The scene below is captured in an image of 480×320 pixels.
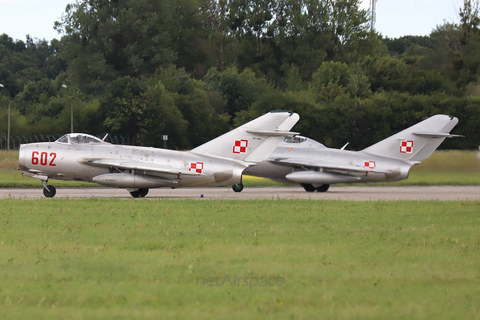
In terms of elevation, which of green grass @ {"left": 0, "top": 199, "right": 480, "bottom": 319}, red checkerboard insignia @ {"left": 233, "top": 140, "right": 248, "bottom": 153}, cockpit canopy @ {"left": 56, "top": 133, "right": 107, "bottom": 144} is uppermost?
cockpit canopy @ {"left": 56, "top": 133, "right": 107, "bottom": 144}

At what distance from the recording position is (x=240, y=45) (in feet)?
295

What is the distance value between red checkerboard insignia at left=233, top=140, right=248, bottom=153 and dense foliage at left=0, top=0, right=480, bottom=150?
116 ft

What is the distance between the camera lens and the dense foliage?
58.4 meters

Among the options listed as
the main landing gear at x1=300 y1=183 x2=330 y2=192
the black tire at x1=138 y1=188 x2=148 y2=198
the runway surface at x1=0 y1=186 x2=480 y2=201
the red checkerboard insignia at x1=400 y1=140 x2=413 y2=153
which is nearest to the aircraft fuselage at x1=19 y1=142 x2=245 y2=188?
the runway surface at x1=0 y1=186 x2=480 y2=201

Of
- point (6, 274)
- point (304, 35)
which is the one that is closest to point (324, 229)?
point (6, 274)

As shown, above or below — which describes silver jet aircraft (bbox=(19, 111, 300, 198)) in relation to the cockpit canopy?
below

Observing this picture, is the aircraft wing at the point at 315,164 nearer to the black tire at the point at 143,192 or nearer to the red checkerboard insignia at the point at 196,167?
the red checkerboard insignia at the point at 196,167

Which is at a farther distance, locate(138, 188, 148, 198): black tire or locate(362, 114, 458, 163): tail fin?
locate(362, 114, 458, 163): tail fin

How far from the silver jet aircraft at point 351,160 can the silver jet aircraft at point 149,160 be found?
2858 mm

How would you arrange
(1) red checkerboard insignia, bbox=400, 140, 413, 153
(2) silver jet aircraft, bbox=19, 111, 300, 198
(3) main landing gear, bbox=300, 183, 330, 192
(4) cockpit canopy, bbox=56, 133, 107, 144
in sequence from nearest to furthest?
(2) silver jet aircraft, bbox=19, 111, 300, 198
(4) cockpit canopy, bbox=56, 133, 107, 144
(1) red checkerboard insignia, bbox=400, 140, 413, 153
(3) main landing gear, bbox=300, 183, 330, 192

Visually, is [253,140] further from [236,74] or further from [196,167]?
[236,74]

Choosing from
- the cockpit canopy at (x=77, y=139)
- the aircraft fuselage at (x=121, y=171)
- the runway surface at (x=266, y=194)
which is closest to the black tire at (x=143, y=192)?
the runway surface at (x=266, y=194)

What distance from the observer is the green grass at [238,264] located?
6367 millimetres

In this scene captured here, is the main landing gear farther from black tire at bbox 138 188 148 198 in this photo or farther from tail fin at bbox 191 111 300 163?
black tire at bbox 138 188 148 198
